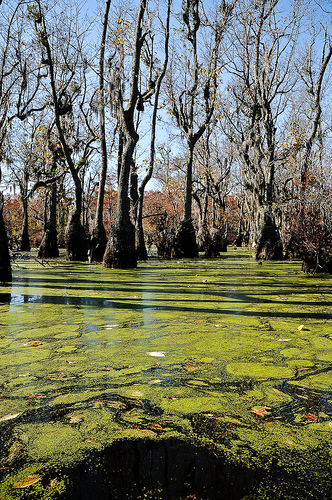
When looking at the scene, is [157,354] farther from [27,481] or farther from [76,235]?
[76,235]

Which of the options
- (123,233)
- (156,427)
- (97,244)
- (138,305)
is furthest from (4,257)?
(156,427)

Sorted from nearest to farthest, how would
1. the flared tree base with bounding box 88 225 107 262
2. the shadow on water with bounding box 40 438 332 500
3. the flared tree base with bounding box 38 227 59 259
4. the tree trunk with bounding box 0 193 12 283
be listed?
the shadow on water with bounding box 40 438 332 500
the tree trunk with bounding box 0 193 12 283
the flared tree base with bounding box 88 225 107 262
the flared tree base with bounding box 38 227 59 259

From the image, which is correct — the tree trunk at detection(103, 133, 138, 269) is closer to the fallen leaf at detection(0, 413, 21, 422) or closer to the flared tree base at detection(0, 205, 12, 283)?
the flared tree base at detection(0, 205, 12, 283)

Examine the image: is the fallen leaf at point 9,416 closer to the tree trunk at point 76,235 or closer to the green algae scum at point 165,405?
the green algae scum at point 165,405

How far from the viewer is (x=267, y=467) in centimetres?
151

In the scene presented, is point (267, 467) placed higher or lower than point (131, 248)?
lower

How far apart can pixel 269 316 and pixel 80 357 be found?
238cm

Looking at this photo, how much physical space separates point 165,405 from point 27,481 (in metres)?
0.82

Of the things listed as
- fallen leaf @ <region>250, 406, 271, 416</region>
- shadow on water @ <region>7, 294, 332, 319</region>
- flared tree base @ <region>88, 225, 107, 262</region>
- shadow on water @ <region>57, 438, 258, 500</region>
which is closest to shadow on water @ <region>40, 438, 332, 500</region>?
shadow on water @ <region>57, 438, 258, 500</region>

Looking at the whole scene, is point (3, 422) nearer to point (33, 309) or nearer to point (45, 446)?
point (45, 446)

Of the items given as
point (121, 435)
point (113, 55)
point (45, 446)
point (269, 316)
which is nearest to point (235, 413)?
point (121, 435)

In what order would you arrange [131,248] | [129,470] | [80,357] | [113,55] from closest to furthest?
[129,470], [80,357], [131,248], [113,55]

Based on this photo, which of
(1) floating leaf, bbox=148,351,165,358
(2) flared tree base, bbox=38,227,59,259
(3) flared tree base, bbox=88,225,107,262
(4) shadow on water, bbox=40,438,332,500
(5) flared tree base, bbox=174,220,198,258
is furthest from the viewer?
(5) flared tree base, bbox=174,220,198,258

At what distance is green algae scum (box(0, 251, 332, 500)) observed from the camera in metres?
1.44
